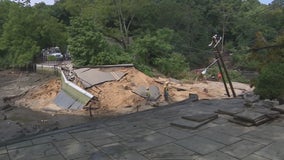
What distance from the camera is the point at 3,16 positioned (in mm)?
35406

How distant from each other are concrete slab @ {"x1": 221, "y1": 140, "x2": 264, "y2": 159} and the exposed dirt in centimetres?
883

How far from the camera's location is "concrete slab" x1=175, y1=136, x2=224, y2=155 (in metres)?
5.02

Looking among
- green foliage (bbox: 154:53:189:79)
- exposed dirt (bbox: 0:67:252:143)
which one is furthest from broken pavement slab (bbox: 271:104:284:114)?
green foliage (bbox: 154:53:189:79)

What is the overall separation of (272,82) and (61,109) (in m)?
11.6

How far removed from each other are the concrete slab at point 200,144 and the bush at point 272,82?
368 centimetres

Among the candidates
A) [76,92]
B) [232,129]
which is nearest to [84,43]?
[76,92]

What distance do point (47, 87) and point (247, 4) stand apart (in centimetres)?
4605

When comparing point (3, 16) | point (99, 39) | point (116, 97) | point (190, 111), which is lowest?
point (116, 97)

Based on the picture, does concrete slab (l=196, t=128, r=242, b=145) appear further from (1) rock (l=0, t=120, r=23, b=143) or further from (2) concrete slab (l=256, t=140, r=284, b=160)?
(1) rock (l=0, t=120, r=23, b=143)

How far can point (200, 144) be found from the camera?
5.31 meters

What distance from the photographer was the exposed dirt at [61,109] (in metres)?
13.7

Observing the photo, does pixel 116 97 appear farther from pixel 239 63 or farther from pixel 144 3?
pixel 239 63

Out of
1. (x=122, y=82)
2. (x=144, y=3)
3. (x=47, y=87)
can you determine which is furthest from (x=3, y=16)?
(x=122, y=82)

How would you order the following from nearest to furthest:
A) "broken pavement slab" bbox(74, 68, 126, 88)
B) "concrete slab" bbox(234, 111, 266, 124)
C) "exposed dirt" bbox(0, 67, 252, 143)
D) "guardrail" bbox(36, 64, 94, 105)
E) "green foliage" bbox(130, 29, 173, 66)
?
1. "concrete slab" bbox(234, 111, 266, 124)
2. "exposed dirt" bbox(0, 67, 252, 143)
3. "guardrail" bbox(36, 64, 94, 105)
4. "broken pavement slab" bbox(74, 68, 126, 88)
5. "green foliage" bbox(130, 29, 173, 66)
